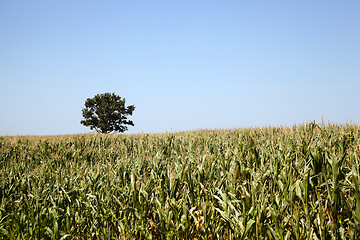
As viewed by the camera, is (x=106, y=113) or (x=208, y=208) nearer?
(x=208, y=208)

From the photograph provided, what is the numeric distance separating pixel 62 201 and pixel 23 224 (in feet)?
2.47

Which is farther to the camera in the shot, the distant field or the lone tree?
the lone tree

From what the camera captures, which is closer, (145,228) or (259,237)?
(259,237)

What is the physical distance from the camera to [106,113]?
184ft

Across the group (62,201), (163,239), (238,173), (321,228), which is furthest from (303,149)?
(62,201)

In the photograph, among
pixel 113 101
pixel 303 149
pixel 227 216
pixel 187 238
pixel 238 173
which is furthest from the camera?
pixel 113 101

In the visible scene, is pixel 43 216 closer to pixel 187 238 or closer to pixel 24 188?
pixel 24 188

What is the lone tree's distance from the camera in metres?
55.7

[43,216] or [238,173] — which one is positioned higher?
[238,173]

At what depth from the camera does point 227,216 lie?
139 inches

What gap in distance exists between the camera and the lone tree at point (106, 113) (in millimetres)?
55688

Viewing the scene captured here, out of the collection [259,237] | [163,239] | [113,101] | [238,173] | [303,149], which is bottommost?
[163,239]

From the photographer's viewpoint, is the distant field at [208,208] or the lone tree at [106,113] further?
the lone tree at [106,113]

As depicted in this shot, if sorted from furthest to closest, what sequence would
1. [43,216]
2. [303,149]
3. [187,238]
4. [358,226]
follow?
[303,149], [43,216], [187,238], [358,226]
